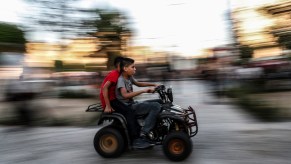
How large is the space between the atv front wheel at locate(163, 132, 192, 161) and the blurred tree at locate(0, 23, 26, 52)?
23.3 feet

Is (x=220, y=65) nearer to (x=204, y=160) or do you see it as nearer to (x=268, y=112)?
(x=268, y=112)

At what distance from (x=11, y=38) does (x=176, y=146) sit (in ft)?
24.2

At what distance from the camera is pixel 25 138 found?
26.1 ft

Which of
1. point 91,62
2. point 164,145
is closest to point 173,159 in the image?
point 164,145

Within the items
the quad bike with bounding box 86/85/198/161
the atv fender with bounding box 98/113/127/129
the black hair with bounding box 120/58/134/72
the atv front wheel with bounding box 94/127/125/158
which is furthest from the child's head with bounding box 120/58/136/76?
the atv front wheel with bounding box 94/127/125/158

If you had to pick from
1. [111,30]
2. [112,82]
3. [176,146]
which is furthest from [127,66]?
[111,30]

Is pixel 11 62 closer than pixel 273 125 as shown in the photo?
No

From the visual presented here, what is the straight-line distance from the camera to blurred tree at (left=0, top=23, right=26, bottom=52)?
11094mm

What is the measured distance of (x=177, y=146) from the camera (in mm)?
5754

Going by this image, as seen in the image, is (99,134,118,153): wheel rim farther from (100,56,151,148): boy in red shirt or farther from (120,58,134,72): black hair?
(120,58,134,72): black hair

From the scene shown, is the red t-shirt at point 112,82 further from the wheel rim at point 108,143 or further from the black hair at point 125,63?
the wheel rim at point 108,143

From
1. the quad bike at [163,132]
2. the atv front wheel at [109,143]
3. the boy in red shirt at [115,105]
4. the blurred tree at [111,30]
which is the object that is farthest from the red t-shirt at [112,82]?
the blurred tree at [111,30]

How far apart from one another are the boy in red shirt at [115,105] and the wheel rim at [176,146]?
1.23ft

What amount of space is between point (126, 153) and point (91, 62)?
26.8 ft
